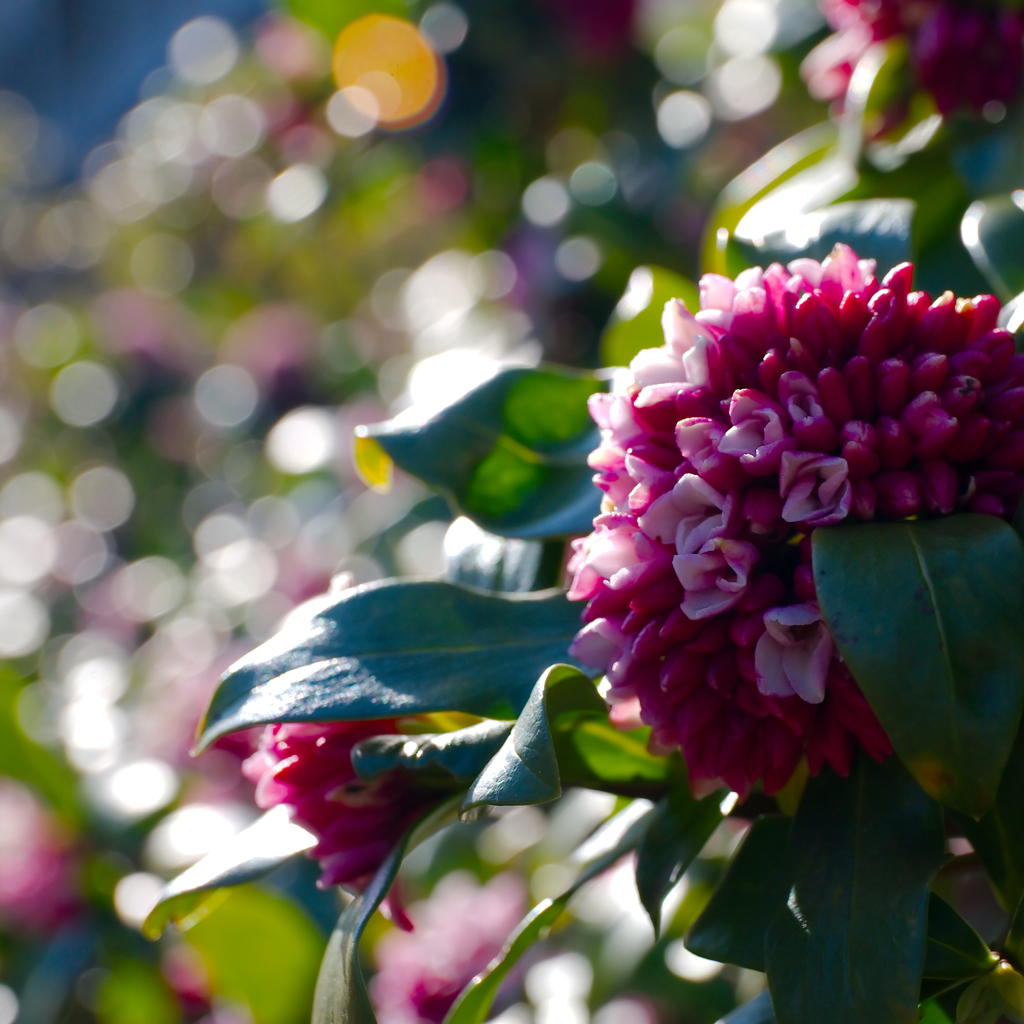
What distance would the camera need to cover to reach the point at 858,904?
17.5 inches

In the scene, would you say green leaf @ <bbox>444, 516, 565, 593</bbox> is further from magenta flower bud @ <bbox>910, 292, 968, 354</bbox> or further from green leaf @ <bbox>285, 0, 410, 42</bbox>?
green leaf @ <bbox>285, 0, 410, 42</bbox>

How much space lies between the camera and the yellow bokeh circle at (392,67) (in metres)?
1.70

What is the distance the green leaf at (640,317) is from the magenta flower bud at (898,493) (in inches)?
11.2

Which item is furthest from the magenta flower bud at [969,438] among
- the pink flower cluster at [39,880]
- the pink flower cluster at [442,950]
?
the pink flower cluster at [39,880]

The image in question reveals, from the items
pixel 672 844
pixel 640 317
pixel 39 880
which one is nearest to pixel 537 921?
pixel 672 844

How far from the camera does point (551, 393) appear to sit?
0.68 m

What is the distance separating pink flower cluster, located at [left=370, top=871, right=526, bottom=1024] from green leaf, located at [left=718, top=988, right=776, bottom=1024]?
→ 527mm

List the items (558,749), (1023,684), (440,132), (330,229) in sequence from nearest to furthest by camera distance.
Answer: (1023,684) → (558,749) → (440,132) → (330,229)

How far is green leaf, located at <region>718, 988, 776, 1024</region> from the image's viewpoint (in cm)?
54

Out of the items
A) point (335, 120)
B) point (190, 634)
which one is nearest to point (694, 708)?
point (190, 634)

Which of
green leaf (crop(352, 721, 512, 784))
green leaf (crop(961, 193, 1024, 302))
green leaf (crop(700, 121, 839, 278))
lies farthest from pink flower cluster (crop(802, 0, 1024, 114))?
green leaf (crop(352, 721, 512, 784))

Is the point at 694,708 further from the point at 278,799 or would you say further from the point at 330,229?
the point at 330,229

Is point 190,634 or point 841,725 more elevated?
point 841,725

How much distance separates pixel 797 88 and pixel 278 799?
1155 millimetres
